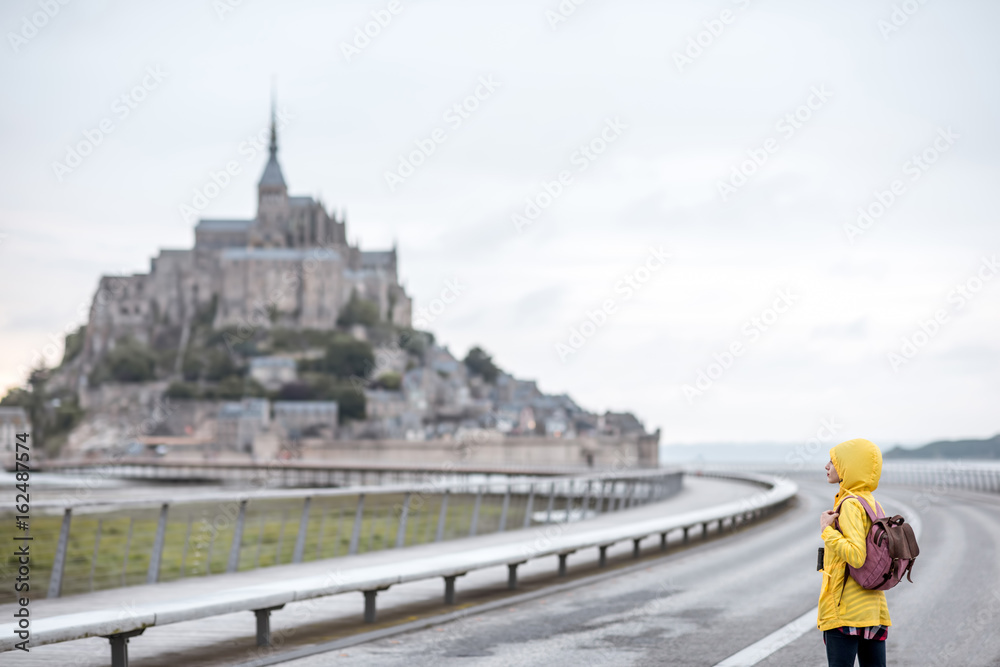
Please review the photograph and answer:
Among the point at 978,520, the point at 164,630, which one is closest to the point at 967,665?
the point at 164,630

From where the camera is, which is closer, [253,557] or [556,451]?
[253,557]

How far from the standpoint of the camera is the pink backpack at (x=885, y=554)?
4500mm

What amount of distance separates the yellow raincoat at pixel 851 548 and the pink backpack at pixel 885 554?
0.04 meters

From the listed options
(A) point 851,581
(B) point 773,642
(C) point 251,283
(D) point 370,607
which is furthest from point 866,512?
(C) point 251,283

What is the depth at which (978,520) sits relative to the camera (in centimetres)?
Result: 2112

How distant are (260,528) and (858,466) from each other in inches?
939

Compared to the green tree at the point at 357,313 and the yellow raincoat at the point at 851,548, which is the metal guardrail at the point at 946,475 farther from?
the green tree at the point at 357,313

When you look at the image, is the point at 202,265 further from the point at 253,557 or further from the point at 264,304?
the point at 253,557

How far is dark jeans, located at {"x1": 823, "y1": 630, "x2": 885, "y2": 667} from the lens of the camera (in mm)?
4621

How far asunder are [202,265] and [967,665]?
15149 centimetres

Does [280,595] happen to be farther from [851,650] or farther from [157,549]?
[851,650]

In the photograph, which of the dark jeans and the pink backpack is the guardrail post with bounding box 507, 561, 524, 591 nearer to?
the dark jeans

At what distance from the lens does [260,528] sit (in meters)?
27.1

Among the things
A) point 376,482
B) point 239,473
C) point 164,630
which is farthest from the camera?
point 239,473
